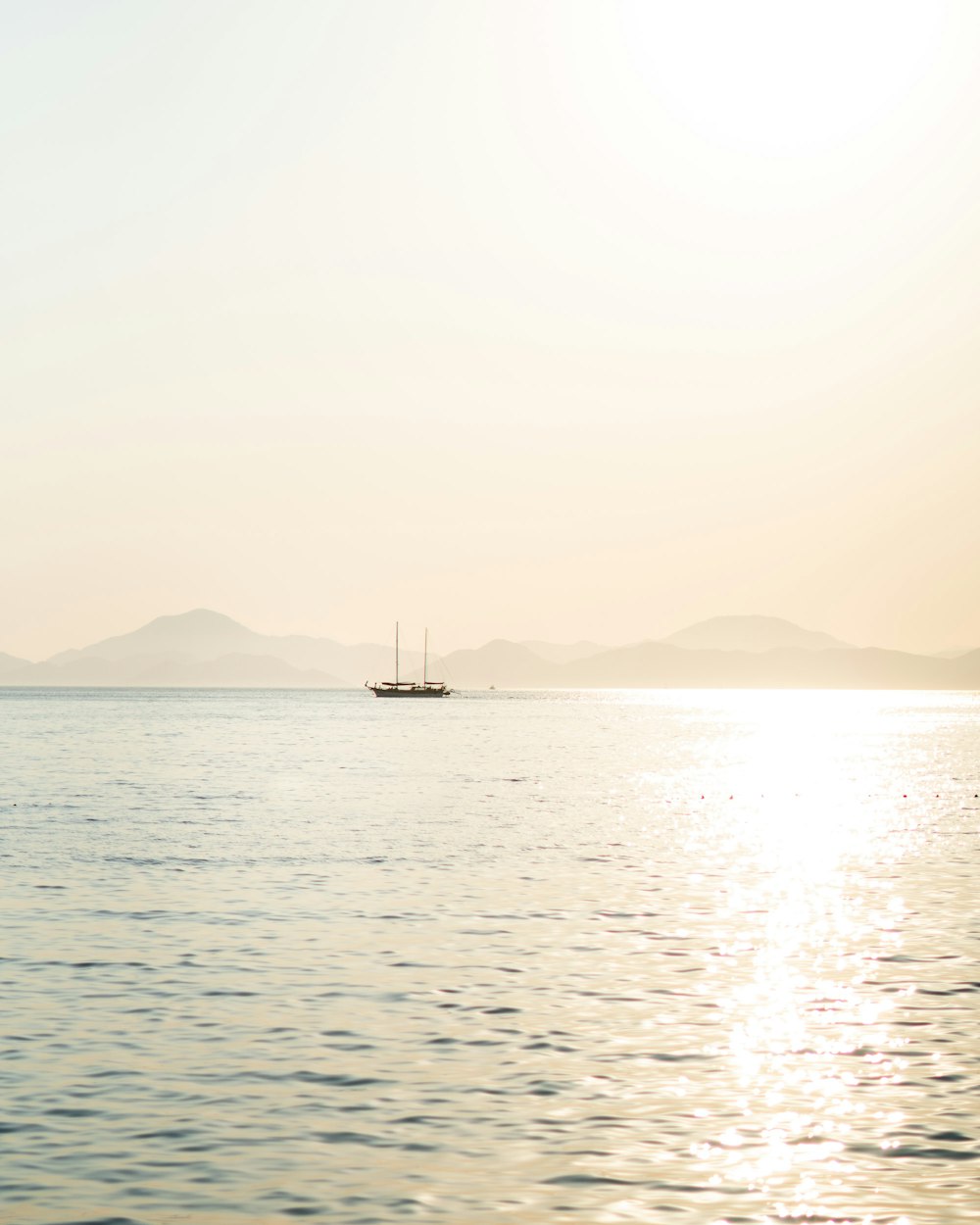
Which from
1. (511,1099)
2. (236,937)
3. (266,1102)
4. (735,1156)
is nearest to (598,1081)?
(511,1099)

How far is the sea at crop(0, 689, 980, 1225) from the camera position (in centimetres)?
1616

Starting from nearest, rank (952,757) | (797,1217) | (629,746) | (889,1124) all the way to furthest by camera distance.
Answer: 1. (797,1217)
2. (889,1124)
3. (952,757)
4. (629,746)

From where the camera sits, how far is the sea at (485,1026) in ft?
53.0

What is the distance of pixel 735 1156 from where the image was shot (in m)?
17.1

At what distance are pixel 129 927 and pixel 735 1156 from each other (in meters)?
20.5

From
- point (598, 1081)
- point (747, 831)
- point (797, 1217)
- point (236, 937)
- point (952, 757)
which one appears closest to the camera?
point (797, 1217)

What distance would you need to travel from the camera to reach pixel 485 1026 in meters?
24.0

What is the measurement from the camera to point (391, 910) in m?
36.9

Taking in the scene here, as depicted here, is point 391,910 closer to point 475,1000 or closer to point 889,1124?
point 475,1000

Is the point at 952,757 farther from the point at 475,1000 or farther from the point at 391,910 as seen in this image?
the point at 475,1000

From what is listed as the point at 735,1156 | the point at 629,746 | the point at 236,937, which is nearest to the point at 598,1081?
the point at 735,1156

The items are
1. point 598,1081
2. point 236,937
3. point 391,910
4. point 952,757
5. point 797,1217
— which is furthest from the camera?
point 952,757

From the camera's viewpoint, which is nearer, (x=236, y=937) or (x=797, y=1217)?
(x=797, y=1217)

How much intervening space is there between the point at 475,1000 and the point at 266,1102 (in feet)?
23.7
